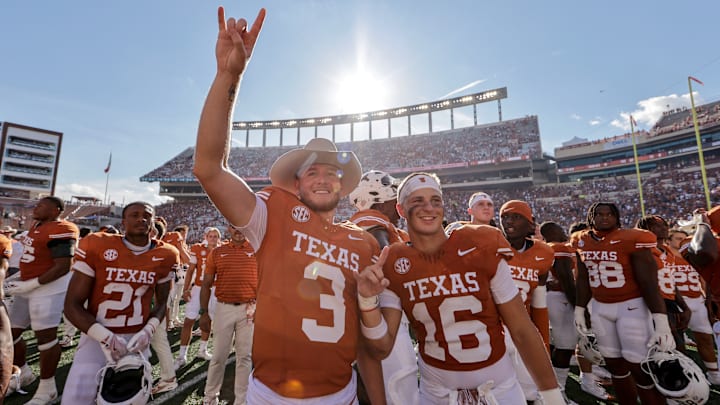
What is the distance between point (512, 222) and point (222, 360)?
4.32 meters

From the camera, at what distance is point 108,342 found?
3.10 m

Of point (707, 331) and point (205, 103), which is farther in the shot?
point (707, 331)

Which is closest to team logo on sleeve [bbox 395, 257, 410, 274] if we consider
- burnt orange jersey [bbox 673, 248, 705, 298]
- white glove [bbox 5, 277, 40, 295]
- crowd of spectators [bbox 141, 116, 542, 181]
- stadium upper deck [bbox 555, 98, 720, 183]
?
white glove [bbox 5, 277, 40, 295]

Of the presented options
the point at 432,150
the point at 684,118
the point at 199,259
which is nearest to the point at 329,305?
the point at 199,259

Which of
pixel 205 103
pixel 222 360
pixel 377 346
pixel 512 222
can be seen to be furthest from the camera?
pixel 222 360

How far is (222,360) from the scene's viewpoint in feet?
15.0

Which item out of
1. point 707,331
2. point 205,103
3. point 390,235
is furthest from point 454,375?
point 707,331

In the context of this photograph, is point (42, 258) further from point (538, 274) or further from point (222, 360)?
point (538, 274)

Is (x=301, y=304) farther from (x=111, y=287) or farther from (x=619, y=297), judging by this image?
(x=619, y=297)

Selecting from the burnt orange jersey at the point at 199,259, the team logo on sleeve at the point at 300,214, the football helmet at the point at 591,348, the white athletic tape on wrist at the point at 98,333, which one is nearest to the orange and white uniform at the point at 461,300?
the team logo on sleeve at the point at 300,214

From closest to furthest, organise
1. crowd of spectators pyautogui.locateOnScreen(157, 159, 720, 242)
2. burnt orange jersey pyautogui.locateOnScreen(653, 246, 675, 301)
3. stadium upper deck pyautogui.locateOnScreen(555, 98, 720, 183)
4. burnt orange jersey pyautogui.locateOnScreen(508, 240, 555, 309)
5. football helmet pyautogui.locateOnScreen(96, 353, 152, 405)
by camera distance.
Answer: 1. football helmet pyautogui.locateOnScreen(96, 353, 152, 405)
2. burnt orange jersey pyautogui.locateOnScreen(508, 240, 555, 309)
3. burnt orange jersey pyautogui.locateOnScreen(653, 246, 675, 301)
4. crowd of spectators pyautogui.locateOnScreen(157, 159, 720, 242)
5. stadium upper deck pyautogui.locateOnScreen(555, 98, 720, 183)

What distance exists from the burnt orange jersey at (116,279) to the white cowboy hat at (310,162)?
237 centimetres

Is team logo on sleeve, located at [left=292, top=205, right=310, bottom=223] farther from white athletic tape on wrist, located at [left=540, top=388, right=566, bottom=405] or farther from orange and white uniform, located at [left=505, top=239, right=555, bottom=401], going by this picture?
orange and white uniform, located at [left=505, top=239, right=555, bottom=401]

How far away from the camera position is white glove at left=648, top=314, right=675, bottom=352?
3725mm
